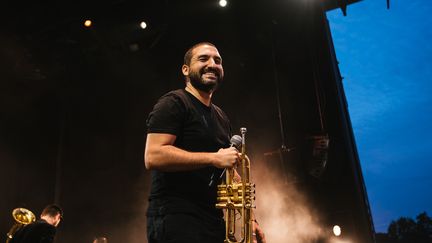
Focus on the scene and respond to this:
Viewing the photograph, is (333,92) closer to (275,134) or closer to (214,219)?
(275,134)

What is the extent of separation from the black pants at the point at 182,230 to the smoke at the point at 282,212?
14.4 ft

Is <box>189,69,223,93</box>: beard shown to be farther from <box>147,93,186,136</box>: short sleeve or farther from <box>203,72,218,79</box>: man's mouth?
<box>147,93,186,136</box>: short sleeve

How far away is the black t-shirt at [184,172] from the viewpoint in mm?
1549

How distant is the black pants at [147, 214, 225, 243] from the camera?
1458 millimetres

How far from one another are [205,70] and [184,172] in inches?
22.9

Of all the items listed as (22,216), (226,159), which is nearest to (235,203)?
(226,159)

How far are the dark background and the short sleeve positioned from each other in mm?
4340

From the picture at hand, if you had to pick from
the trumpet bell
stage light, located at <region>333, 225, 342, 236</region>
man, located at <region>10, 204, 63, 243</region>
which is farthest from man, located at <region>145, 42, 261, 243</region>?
the trumpet bell

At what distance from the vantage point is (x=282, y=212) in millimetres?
5832

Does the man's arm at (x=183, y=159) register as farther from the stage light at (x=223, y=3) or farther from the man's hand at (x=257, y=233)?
the stage light at (x=223, y=3)

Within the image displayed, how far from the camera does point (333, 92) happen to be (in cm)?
605

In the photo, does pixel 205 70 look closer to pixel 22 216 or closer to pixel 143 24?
pixel 143 24

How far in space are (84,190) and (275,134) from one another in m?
4.17

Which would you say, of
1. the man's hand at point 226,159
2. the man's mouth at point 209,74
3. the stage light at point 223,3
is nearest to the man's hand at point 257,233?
the man's hand at point 226,159
